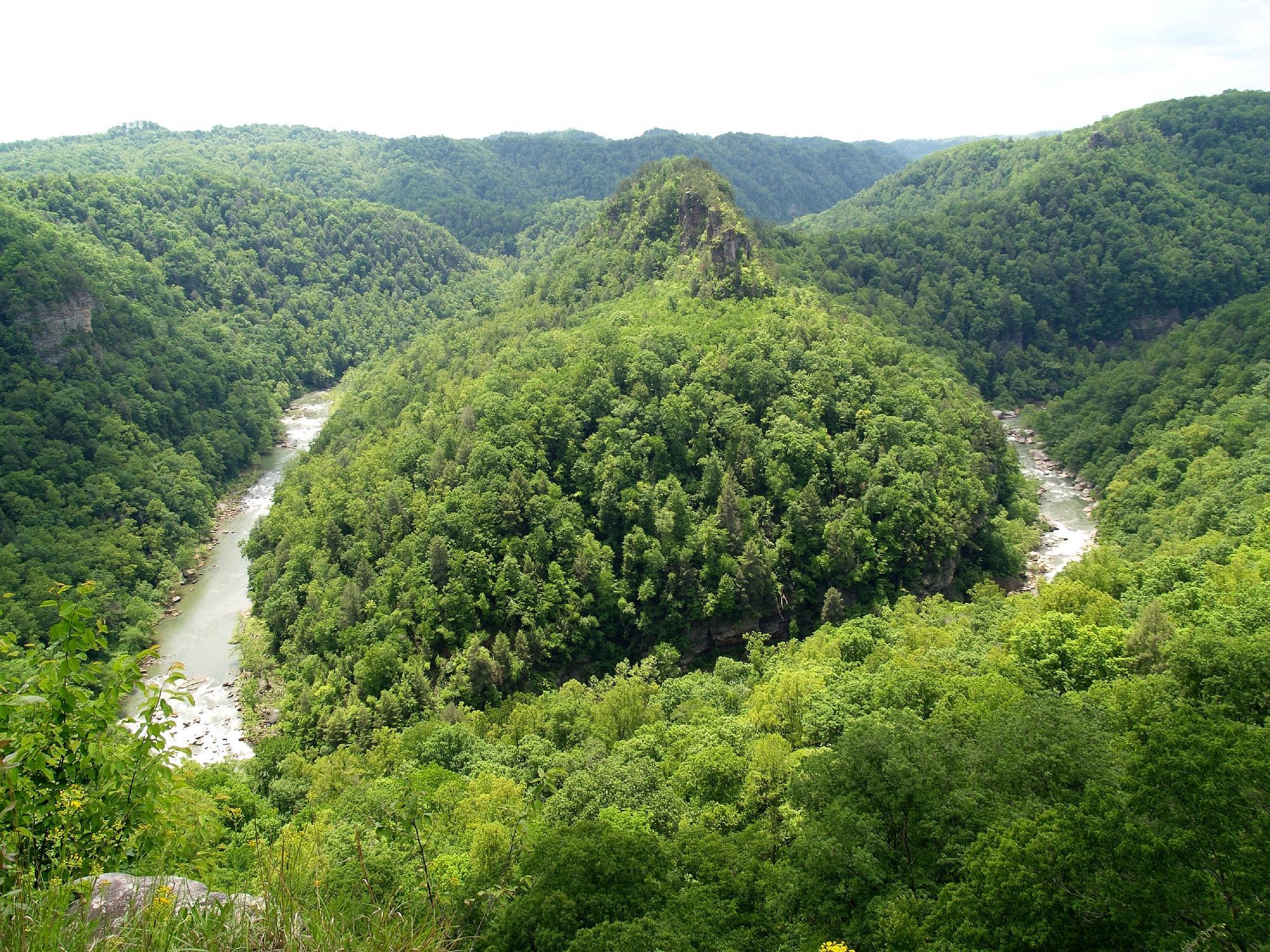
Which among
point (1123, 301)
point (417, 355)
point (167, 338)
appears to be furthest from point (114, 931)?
point (1123, 301)

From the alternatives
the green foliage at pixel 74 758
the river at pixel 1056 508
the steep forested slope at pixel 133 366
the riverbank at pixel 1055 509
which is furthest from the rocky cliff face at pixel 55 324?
the river at pixel 1056 508

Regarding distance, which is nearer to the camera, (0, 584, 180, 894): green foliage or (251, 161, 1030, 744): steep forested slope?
(0, 584, 180, 894): green foliage

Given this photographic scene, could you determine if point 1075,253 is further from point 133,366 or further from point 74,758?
point 74,758

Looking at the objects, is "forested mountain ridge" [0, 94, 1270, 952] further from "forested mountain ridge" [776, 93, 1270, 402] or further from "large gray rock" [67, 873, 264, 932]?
"forested mountain ridge" [776, 93, 1270, 402]

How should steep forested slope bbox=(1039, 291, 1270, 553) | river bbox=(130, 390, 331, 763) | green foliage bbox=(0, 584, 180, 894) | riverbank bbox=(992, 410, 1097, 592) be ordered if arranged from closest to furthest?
green foliage bbox=(0, 584, 180, 894), river bbox=(130, 390, 331, 763), steep forested slope bbox=(1039, 291, 1270, 553), riverbank bbox=(992, 410, 1097, 592)

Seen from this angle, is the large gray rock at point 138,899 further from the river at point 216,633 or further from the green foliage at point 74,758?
the river at point 216,633

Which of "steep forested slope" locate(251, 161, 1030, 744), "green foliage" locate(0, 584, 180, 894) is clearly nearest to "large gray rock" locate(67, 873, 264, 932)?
"green foliage" locate(0, 584, 180, 894)
